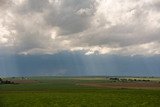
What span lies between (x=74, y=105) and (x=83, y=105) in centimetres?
194

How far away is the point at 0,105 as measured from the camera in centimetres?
6819

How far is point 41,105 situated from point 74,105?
273 inches

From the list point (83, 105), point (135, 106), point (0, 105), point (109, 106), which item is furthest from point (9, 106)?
point (135, 106)

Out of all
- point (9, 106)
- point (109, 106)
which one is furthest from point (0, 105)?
point (109, 106)

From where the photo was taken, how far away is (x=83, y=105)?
225 ft

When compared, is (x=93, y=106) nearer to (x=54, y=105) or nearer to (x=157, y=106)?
(x=54, y=105)

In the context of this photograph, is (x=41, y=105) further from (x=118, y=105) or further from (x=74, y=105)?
(x=118, y=105)

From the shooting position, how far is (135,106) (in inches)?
2633

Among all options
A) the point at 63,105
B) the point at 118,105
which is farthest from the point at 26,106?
the point at 118,105

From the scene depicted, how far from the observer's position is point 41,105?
6862 centimetres

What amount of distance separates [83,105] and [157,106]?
1514 centimetres

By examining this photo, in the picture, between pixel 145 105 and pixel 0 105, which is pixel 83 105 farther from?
pixel 0 105

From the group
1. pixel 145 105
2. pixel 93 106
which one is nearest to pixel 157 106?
pixel 145 105

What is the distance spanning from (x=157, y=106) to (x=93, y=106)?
1295 centimetres
